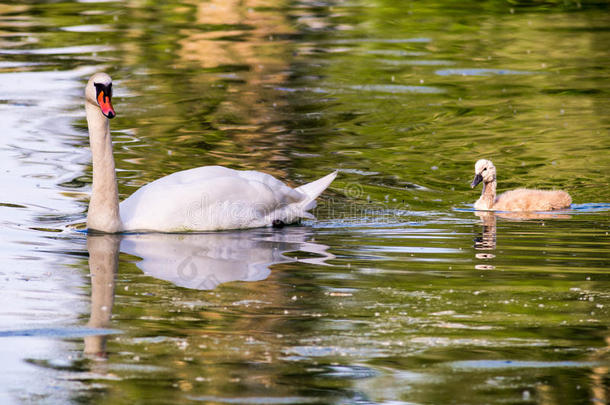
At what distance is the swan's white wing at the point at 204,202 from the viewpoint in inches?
399

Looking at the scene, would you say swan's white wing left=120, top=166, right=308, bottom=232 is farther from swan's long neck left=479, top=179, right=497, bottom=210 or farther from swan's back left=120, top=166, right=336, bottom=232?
swan's long neck left=479, top=179, right=497, bottom=210

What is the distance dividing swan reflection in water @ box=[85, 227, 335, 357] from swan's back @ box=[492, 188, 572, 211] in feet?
7.82

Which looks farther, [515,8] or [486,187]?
[515,8]

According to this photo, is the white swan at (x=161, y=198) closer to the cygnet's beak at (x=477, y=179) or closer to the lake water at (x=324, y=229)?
the lake water at (x=324, y=229)

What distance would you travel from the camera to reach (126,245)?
9828mm

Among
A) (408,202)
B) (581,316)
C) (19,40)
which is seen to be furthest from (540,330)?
(19,40)

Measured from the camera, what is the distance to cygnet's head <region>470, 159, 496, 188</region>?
41.1 ft

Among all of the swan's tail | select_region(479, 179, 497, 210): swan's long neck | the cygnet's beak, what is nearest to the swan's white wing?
the swan's tail

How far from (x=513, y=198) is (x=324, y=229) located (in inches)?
93.6

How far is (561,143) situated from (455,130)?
1.39 meters

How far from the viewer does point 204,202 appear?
10281 millimetres

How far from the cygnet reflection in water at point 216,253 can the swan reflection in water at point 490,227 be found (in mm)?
1217

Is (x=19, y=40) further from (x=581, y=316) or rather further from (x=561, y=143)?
(x=581, y=316)

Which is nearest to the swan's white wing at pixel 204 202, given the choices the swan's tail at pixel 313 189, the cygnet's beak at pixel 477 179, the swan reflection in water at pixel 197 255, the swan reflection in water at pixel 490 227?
the swan reflection in water at pixel 197 255
